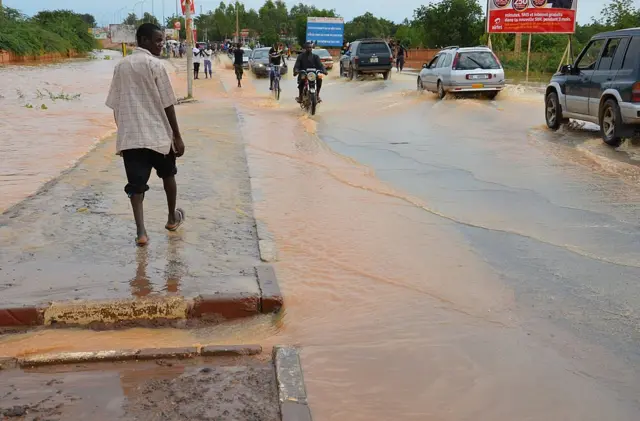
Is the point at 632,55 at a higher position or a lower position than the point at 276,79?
higher

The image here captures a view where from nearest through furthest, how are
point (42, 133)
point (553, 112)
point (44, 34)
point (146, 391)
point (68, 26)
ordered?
point (146, 391) < point (42, 133) < point (553, 112) < point (44, 34) < point (68, 26)

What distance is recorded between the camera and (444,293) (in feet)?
16.1

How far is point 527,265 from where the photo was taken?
216 inches

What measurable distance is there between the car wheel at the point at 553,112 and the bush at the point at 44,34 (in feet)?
154

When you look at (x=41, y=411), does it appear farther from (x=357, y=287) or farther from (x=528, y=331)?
(x=528, y=331)

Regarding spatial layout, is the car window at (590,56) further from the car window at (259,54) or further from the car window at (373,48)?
the car window at (259,54)

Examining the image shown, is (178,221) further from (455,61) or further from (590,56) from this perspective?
(455,61)

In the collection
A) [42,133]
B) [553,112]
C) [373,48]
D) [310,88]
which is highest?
[373,48]

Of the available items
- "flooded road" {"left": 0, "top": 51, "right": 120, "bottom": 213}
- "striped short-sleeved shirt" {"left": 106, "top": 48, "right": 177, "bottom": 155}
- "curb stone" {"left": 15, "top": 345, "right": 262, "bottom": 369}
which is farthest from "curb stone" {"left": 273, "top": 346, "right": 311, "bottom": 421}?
"flooded road" {"left": 0, "top": 51, "right": 120, "bottom": 213}

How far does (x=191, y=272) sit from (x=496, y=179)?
5.33 metres

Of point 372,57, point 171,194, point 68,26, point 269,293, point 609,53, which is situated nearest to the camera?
point 269,293

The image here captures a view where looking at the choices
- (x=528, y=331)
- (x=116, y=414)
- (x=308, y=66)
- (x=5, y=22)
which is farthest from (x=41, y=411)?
(x=5, y=22)

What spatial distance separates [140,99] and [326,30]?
52892 mm

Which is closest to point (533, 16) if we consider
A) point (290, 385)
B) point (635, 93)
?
point (635, 93)
